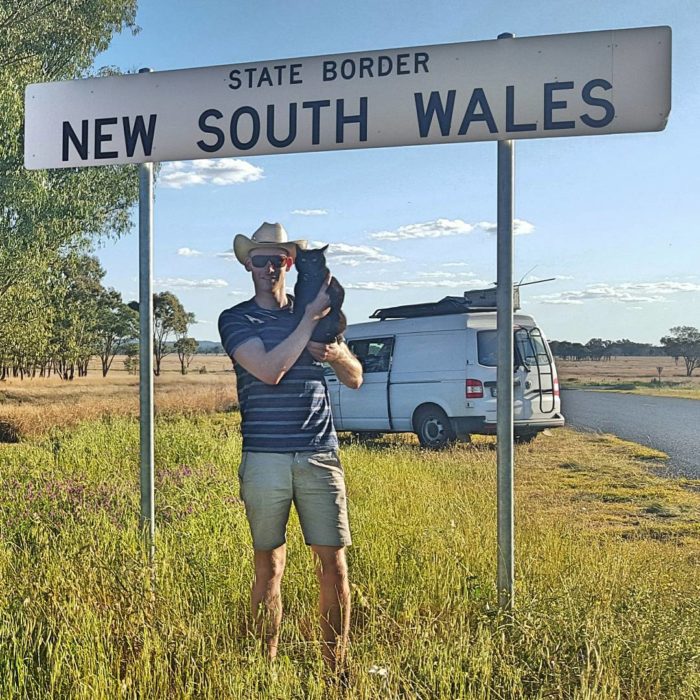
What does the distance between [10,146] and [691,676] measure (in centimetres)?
1249

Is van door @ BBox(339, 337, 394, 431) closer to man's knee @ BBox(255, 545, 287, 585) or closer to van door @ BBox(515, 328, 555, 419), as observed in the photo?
van door @ BBox(515, 328, 555, 419)

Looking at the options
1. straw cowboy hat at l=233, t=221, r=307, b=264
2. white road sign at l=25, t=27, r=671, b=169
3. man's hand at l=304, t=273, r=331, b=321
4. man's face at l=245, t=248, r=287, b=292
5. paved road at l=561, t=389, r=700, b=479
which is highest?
white road sign at l=25, t=27, r=671, b=169

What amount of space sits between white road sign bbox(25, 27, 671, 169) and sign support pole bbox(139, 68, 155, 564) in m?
0.22

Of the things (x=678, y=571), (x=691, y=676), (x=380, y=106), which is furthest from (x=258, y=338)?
(x=678, y=571)

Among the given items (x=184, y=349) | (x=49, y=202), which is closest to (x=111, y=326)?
(x=49, y=202)

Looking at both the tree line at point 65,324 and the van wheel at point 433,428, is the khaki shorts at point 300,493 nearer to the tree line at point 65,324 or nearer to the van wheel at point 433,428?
the van wheel at point 433,428

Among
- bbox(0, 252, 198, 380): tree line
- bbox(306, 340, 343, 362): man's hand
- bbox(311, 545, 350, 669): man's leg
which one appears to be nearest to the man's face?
bbox(306, 340, 343, 362): man's hand

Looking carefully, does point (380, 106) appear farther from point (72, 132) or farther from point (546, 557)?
point (546, 557)

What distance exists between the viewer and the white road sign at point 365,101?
3.16 m

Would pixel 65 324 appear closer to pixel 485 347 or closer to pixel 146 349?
pixel 485 347

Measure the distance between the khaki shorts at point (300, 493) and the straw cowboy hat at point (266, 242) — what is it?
2.65 ft

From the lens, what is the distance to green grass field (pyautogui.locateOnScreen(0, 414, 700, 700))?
9.35 feet

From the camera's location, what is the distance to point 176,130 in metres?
3.65

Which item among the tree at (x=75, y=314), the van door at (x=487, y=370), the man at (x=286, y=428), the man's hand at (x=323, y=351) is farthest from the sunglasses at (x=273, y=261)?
the tree at (x=75, y=314)
